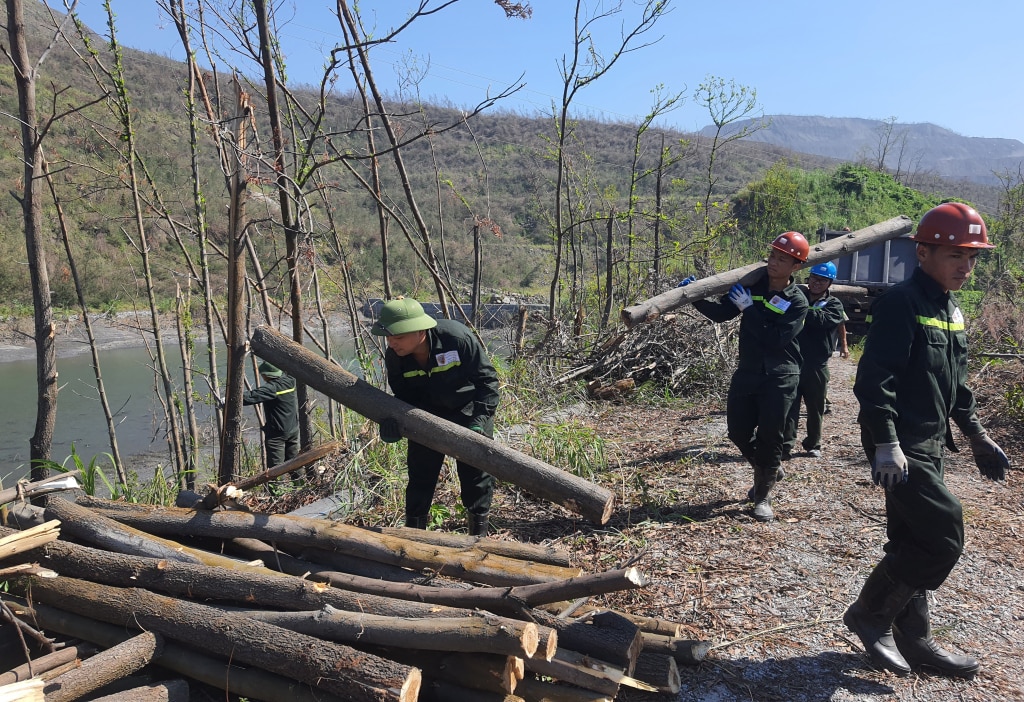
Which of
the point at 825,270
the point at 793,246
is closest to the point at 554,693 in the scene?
the point at 793,246

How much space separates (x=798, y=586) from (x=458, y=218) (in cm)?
3116

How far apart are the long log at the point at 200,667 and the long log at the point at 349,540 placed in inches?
21.2

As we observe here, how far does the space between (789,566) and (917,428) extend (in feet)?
4.78

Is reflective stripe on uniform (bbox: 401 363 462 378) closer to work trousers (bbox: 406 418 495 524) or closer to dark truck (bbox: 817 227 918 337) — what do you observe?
work trousers (bbox: 406 418 495 524)

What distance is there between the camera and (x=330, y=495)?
5.21 metres

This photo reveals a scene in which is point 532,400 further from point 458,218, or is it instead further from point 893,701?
point 458,218

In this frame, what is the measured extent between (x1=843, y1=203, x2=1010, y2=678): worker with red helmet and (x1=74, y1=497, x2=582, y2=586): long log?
1357mm

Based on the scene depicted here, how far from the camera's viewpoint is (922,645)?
3.04 meters

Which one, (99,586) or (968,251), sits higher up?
(968,251)

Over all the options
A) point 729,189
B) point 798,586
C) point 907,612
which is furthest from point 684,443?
point 729,189

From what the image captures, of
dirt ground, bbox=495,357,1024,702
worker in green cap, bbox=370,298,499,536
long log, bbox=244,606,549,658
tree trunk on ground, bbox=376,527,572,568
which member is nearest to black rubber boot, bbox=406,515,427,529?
worker in green cap, bbox=370,298,499,536

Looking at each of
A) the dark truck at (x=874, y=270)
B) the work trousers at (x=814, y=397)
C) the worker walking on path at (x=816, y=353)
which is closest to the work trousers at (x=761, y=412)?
the worker walking on path at (x=816, y=353)

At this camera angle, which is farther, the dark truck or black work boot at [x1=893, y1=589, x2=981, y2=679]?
the dark truck

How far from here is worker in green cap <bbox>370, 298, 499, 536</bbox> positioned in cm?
409
